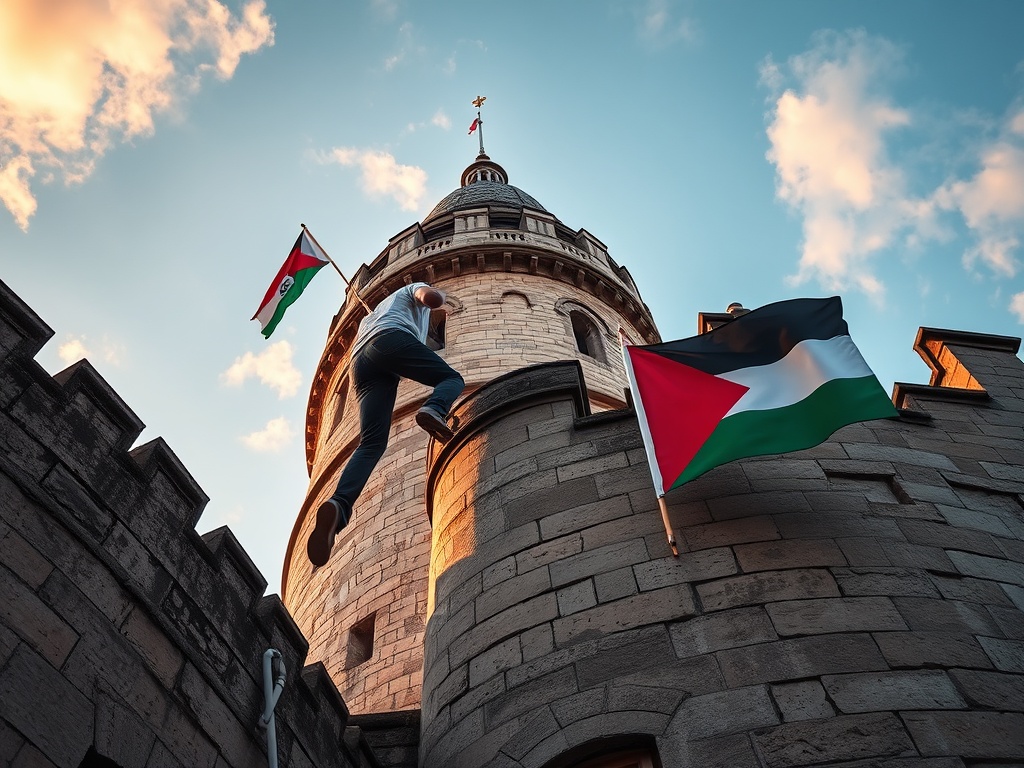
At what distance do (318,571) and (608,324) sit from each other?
30.1 ft

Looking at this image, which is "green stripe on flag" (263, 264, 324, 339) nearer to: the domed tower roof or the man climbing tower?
the man climbing tower

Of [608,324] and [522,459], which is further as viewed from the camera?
[608,324]

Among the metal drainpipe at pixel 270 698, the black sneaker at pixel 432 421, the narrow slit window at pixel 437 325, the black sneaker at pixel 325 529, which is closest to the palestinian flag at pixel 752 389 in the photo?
the black sneaker at pixel 432 421

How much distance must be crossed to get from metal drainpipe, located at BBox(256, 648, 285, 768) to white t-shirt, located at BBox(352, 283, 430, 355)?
3.85 metres

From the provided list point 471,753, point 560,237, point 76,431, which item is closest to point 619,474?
point 471,753

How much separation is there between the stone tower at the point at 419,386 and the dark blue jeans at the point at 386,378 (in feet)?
1.64

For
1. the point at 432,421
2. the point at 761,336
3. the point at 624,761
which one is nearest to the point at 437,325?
the point at 432,421

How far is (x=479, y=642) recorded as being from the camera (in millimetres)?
6277

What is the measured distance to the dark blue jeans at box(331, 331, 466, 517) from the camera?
7992 mm

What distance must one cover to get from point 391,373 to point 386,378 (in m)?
0.07

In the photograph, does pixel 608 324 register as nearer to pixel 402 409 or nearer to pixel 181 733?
pixel 402 409

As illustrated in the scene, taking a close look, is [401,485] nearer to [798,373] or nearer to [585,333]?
[798,373]

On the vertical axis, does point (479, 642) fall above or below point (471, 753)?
above

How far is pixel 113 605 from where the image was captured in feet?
14.5
